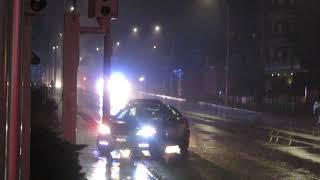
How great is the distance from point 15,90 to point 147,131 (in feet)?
40.8

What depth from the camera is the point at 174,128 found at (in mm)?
15914

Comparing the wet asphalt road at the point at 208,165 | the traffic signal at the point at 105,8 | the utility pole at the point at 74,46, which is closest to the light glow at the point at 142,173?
the wet asphalt road at the point at 208,165

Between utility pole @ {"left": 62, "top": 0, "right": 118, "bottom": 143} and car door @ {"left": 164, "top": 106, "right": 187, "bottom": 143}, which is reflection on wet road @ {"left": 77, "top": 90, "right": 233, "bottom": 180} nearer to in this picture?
car door @ {"left": 164, "top": 106, "right": 187, "bottom": 143}

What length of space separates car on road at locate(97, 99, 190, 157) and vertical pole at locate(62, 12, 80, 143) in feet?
3.44

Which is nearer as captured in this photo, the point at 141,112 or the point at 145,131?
the point at 145,131

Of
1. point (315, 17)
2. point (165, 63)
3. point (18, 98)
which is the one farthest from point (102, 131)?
point (165, 63)

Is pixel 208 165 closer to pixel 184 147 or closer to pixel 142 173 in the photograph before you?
pixel 184 147

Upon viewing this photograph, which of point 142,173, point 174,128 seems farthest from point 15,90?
point 174,128

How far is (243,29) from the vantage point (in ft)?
241

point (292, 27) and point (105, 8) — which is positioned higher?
point (292, 27)

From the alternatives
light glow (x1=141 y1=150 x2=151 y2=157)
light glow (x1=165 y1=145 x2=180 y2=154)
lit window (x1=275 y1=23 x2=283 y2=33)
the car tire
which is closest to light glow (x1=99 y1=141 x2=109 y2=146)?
light glow (x1=141 y1=150 x2=151 y2=157)

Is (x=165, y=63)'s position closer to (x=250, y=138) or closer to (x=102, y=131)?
(x=250, y=138)

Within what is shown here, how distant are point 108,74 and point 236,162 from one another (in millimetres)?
4482

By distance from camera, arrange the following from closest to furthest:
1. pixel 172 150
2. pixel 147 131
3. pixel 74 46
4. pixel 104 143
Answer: pixel 74 46 → pixel 104 143 → pixel 147 131 → pixel 172 150
